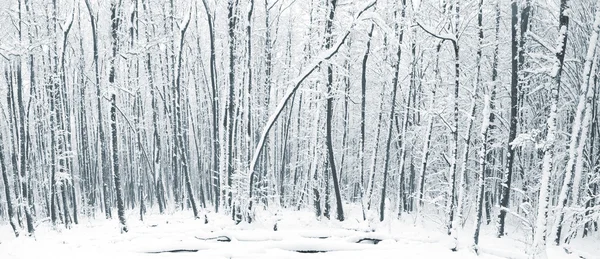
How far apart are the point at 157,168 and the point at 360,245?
1223cm

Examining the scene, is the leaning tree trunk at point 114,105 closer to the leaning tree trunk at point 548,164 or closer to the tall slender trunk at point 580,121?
the leaning tree trunk at point 548,164

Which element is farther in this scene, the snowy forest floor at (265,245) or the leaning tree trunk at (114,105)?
the leaning tree trunk at (114,105)

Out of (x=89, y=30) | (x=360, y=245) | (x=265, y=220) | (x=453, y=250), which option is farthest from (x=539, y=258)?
(x=89, y=30)

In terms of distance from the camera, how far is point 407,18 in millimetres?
13336

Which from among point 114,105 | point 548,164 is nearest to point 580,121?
point 548,164

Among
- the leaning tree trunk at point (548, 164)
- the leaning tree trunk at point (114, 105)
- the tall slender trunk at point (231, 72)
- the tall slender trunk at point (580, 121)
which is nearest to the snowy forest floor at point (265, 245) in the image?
the leaning tree trunk at point (114, 105)

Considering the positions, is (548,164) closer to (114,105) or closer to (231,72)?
(231,72)

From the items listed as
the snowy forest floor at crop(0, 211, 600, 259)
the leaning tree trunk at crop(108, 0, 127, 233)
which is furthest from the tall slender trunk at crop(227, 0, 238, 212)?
the leaning tree trunk at crop(108, 0, 127, 233)

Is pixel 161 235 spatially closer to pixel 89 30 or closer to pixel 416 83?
pixel 416 83

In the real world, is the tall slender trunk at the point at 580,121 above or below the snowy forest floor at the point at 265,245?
above

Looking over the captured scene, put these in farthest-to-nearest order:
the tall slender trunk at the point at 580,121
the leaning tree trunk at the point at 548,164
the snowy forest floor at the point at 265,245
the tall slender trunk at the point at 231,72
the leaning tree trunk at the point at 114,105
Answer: the tall slender trunk at the point at 231,72 → the leaning tree trunk at the point at 114,105 → the snowy forest floor at the point at 265,245 → the tall slender trunk at the point at 580,121 → the leaning tree trunk at the point at 548,164

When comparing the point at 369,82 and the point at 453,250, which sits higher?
the point at 369,82

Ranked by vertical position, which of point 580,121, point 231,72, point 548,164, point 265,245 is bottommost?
point 265,245

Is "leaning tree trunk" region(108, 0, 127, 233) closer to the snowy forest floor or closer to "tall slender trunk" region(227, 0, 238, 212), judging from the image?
the snowy forest floor
